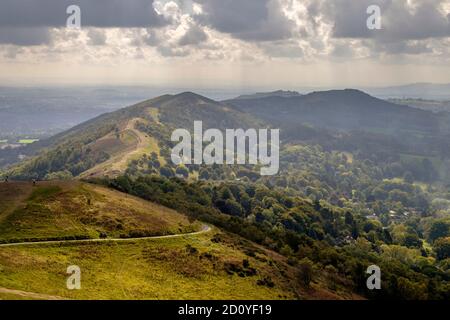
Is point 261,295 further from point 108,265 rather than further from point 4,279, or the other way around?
point 4,279

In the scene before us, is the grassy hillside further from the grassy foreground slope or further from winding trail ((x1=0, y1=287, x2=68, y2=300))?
winding trail ((x1=0, y1=287, x2=68, y2=300))

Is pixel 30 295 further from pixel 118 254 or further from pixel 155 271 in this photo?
pixel 118 254

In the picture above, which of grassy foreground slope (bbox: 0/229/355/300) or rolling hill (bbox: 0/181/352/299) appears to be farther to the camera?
rolling hill (bbox: 0/181/352/299)

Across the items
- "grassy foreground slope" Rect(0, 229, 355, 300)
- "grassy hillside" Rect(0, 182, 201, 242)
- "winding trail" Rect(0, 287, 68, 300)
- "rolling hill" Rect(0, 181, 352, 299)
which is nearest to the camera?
"winding trail" Rect(0, 287, 68, 300)

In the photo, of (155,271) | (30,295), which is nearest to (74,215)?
(155,271)

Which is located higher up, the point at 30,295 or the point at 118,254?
the point at 30,295

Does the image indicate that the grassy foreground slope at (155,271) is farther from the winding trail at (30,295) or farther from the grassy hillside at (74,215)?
the grassy hillside at (74,215)

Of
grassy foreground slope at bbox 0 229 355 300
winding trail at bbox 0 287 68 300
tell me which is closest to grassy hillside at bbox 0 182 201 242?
grassy foreground slope at bbox 0 229 355 300

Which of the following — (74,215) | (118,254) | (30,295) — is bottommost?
(118,254)
